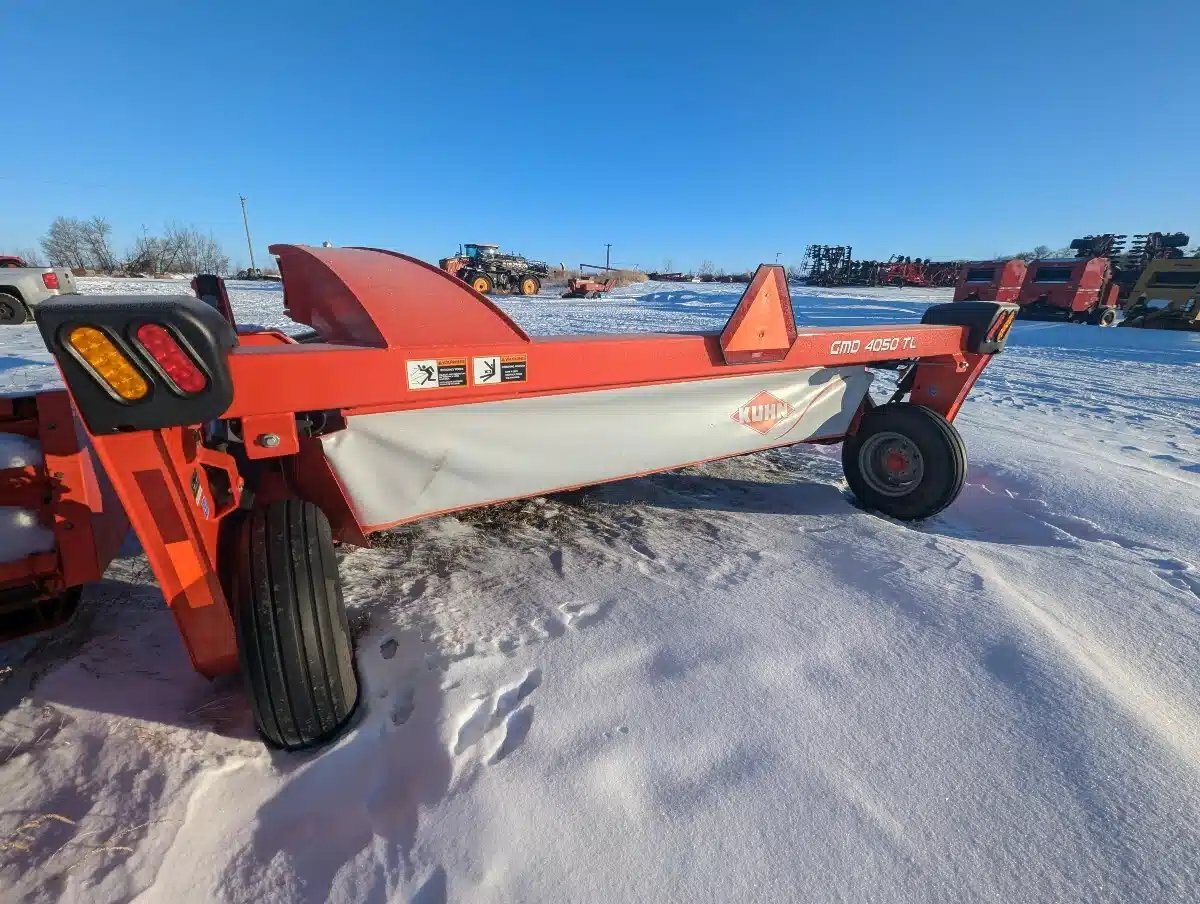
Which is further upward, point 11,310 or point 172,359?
point 172,359

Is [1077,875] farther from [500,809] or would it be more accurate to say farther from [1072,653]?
[500,809]

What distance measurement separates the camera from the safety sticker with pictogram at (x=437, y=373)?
1.64m

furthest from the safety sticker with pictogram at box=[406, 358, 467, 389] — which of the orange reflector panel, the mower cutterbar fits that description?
the orange reflector panel

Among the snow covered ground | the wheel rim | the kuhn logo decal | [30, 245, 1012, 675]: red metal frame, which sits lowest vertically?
the snow covered ground

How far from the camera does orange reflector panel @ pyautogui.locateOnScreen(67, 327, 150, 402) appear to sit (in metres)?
1.16

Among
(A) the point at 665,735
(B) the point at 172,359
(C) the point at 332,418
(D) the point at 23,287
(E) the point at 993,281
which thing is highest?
(E) the point at 993,281

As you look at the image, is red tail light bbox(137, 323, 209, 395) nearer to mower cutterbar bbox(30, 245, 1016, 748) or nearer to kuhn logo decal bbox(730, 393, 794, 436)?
mower cutterbar bbox(30, 245, 1016, 748)

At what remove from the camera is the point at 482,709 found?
1.68m

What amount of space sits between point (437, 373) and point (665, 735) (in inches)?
46.8

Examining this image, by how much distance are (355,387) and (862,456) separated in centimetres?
277

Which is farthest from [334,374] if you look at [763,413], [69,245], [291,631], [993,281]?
[69,245]

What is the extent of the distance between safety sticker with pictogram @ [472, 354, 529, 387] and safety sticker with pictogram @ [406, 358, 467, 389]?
0.04m

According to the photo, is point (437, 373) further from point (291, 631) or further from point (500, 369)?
point (291, 631)

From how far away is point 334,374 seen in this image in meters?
1.54
